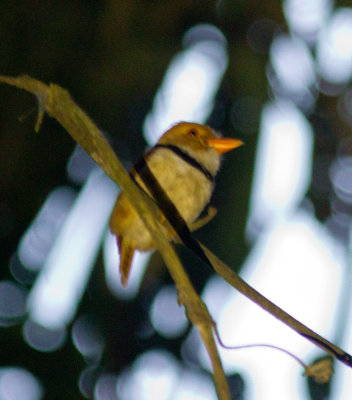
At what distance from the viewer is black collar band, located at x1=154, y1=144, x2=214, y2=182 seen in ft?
8.61

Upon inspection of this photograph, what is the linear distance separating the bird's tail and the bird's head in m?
0.46

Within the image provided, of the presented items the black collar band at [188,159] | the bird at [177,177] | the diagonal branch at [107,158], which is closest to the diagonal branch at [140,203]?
the diagonal branch at [107,158]

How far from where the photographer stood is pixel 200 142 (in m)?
2.92

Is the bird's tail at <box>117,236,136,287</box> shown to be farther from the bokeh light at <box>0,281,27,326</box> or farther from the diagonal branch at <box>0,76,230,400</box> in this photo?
the diagonal branch at <box>0,76,230,400</box>

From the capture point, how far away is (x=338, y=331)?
279 centimetres

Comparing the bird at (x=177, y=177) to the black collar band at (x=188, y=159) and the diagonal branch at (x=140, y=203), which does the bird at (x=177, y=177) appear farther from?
the diagonal branch at (x=140, y=203)

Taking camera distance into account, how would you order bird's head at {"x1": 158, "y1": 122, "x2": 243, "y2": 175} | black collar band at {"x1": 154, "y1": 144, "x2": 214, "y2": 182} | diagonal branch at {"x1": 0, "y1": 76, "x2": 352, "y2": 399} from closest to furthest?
diagonal branch at {"x1": 0, "y1": 76, "x2": 352, "y2": 399}
black collar band at {"x1": 154, "y1": 144, "x2": 214, "y2": 182}
bird's head at {"x1": 158, "y1": 122, "x2": 243, "y2": 175}

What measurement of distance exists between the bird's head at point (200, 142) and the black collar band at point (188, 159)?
8 cm

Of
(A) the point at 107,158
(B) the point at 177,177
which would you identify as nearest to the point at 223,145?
(B) the point at 177,177

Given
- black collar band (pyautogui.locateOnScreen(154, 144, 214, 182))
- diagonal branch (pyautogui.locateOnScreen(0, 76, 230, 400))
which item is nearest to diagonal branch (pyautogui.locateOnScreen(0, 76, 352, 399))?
diagonal branch (pyautogui.locateOnScreen(0, 76, 230, 400))

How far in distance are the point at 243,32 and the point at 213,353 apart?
2732mm

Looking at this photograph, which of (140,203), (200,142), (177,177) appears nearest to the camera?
(140,203)

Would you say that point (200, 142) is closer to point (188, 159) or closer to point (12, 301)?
point (188, 159)

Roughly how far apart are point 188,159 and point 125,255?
0.45m
